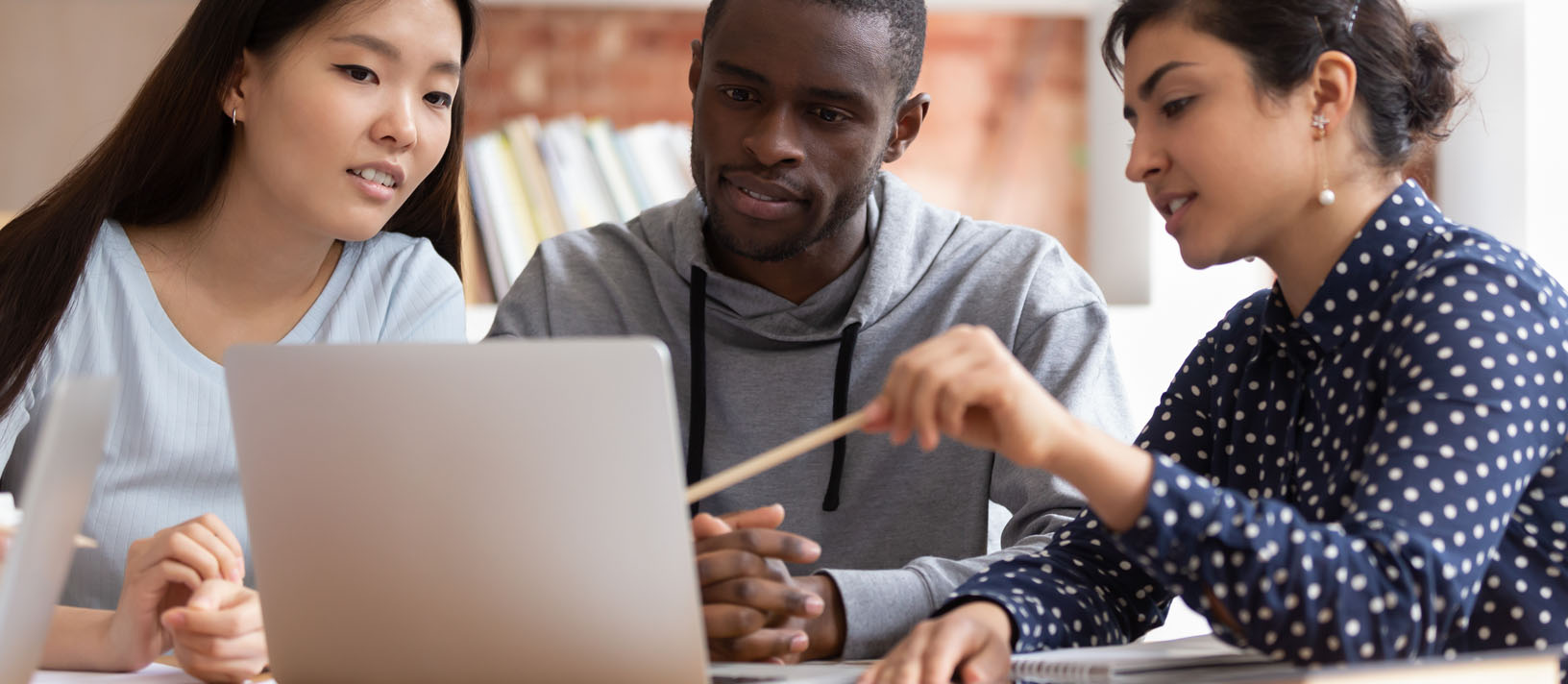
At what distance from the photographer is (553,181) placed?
6.46 feet

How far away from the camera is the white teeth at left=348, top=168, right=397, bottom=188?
1.34 m

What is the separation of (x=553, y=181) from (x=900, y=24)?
2.26ft

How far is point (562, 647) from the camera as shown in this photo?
0.76m

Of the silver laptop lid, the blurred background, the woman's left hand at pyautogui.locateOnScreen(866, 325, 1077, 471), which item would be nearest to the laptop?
the silver laptop lid

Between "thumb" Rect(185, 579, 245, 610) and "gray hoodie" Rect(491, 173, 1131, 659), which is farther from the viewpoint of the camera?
"gray hoodie" Rect(491, 173, 1131, 659)

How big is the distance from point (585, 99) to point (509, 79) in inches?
4.8

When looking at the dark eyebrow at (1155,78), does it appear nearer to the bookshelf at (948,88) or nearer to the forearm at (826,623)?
the forearm at (826,623)

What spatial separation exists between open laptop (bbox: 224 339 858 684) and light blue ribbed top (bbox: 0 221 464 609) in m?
0.54

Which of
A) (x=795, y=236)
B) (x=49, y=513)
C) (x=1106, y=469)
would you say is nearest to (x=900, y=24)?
(x=795, y=236)

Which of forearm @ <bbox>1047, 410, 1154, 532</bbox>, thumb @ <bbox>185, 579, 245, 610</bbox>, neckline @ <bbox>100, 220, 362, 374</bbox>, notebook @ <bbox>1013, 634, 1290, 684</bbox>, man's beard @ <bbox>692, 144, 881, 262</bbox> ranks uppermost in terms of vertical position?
man's beard @ <bbox>692, 144, 881, 262</bbox>

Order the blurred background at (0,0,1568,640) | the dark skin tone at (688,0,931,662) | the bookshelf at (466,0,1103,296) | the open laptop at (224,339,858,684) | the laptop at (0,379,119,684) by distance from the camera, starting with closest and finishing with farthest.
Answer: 1. the laptop at (0,379,119,684)
2. the open laptop at (224,339,858,684)
3. the dark skin tone at (688,0,931,662)
4. the blurred background at (0,0,1568,640)
5. the bookshelf at (466,0,1103,296)

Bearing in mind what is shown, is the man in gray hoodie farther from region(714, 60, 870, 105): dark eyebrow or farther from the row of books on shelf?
the row of books on shelf

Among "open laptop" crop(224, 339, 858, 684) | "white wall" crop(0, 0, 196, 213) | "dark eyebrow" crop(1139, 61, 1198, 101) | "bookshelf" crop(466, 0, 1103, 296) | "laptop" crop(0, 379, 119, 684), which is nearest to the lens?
"laptop" crop(0, 379, 119, 684)

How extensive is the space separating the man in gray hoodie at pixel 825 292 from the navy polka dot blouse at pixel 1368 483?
0.23 m
